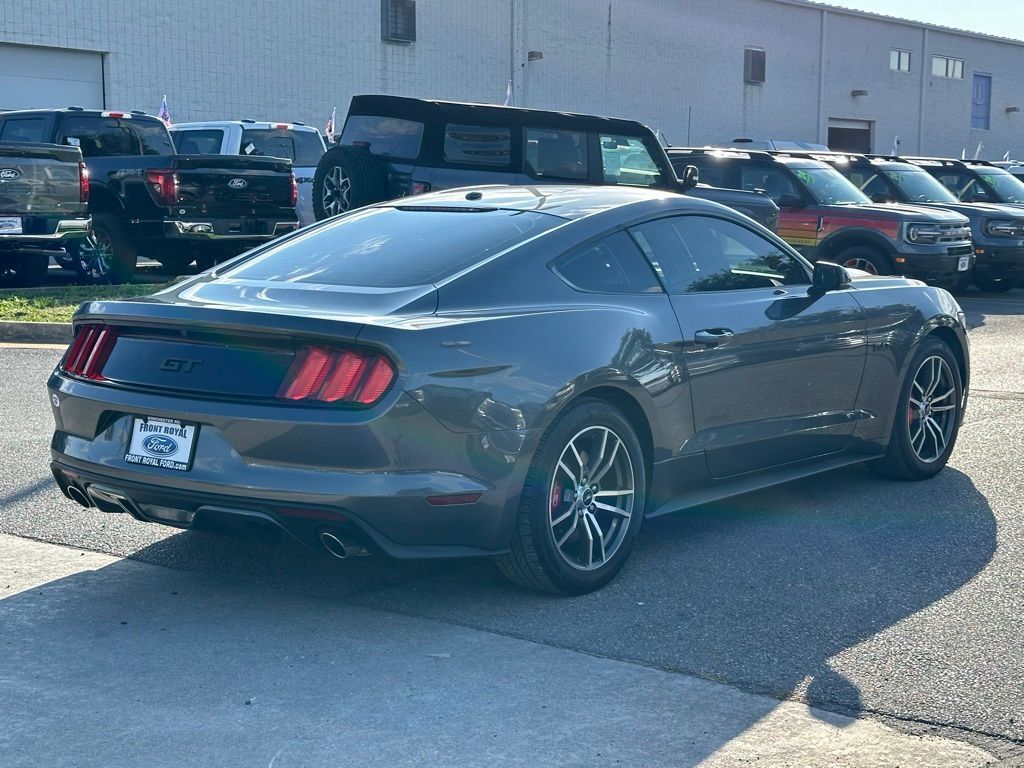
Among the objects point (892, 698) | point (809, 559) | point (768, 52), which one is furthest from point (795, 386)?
point (768, 52)

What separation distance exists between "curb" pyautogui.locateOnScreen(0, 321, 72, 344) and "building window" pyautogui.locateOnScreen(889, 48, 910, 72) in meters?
39.5

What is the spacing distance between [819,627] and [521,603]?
1.07 meters

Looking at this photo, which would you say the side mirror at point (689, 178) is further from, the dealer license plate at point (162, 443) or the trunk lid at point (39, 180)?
the dealer license plate at point (162, 443)

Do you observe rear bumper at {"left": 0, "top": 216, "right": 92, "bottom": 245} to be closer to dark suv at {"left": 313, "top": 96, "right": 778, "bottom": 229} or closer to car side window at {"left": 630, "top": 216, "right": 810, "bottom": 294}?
dark suv at {"left": 313, "top": 96, "right": 778, "bottom": 229}

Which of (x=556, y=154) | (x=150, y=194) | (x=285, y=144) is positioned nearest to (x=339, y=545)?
(x=556, y=154)

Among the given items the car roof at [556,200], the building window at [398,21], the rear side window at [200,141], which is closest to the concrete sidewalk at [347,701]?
the car roof at [556,200]

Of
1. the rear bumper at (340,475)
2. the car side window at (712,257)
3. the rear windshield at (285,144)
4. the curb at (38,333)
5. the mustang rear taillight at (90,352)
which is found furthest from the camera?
the rear windshield at (285,144)

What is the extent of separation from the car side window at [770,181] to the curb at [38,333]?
8603 mm

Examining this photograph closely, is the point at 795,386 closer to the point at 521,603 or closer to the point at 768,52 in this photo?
the point at 521,603

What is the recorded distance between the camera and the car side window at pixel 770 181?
669 inches

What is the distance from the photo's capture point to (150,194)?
15.6m

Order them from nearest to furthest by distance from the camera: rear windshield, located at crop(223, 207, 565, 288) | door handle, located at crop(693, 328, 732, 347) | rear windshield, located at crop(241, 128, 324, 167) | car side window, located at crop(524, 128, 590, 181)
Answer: rear windshield, located at crop(223, 207, 565, 288), door handle, located at crop(693, 328, 732, 347), car side window, located at crop(524, 128, 590, 181), rear windshield, located at crop(241, 128, 324, 167)

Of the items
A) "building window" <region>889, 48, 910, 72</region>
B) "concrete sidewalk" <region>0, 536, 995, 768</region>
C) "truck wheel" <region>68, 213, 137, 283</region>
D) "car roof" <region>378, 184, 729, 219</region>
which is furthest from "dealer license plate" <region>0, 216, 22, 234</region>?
"building window" <region>889, 48, 910, 72</region>

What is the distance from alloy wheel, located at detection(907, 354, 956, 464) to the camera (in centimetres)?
715
